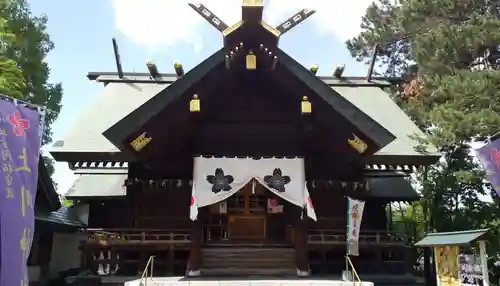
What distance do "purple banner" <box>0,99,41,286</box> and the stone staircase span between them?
16.7 feet

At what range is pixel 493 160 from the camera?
30.8 feet

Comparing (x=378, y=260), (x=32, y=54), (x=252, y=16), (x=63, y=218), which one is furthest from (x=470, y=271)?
(x=32, y=54)

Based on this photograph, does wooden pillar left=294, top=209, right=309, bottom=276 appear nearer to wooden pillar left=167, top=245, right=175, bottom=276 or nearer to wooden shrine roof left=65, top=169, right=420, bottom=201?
wooden pillar left=167, top=245, right=175, bottom=276

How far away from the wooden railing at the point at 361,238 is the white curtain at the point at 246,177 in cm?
95

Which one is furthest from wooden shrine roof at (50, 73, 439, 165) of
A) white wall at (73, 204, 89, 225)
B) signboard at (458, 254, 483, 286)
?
white wall at (73, 204, 89, 225)

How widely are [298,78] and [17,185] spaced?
6344mm

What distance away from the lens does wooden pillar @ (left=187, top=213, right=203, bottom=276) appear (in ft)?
33.7

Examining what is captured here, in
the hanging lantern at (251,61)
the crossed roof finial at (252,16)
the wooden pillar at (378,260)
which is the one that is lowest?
the wooden pillar at (378,260)

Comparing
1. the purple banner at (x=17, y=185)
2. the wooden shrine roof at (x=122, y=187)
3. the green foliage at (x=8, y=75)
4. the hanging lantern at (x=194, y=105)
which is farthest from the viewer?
the wooden shrine roof at (x=122, y=187)

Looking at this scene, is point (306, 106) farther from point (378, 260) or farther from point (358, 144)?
point (378, 260)

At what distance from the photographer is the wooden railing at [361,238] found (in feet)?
35.1

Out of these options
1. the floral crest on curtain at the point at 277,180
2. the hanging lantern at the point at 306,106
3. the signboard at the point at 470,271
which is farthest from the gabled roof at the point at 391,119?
the signboard at the point at 470,271

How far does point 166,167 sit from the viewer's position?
11.3 meters

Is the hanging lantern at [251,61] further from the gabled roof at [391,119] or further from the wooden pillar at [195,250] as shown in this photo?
the gabled roof at [391,119]
